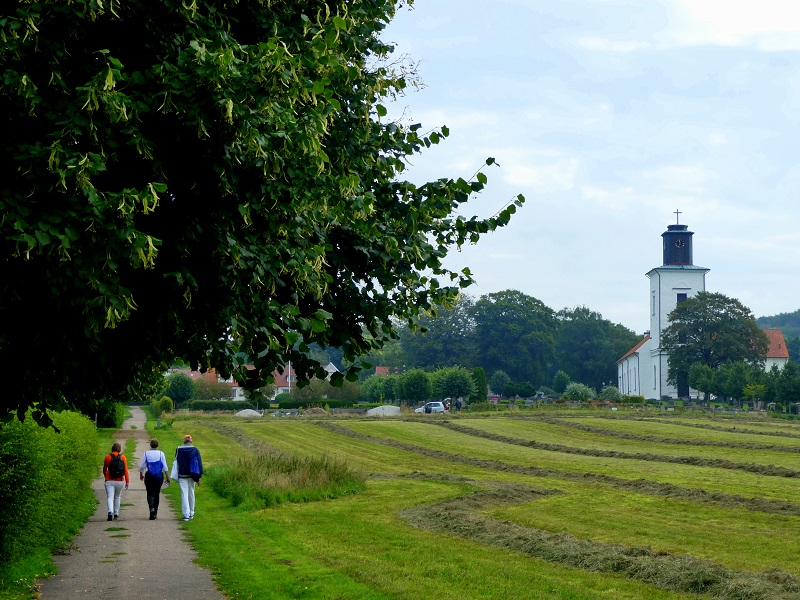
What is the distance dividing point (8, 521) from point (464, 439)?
3993cm

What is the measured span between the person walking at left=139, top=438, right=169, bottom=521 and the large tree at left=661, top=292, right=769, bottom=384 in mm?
98690

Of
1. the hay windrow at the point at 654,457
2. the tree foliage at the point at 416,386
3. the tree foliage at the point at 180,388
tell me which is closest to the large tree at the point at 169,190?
the hay windrow at the point at 654,457

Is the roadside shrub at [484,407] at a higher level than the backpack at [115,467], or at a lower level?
lower

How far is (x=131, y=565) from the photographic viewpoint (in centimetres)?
1455

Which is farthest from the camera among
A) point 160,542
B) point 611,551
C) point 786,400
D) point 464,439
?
point 786,400

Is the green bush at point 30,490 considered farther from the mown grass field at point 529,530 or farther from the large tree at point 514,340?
the large tree at point 514,340

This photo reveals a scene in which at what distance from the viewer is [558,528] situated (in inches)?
755

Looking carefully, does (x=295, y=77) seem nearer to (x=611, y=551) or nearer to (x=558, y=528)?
(x=611, y=551)

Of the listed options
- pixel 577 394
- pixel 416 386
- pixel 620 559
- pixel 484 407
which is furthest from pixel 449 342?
pixel 620 559

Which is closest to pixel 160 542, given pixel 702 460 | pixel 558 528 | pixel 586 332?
pixel 558 528

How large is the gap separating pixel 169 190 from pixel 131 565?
8.11 metres

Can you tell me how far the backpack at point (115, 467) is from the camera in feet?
65.0

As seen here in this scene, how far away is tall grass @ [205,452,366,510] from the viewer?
78.3 ft

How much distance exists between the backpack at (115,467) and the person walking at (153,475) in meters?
0.55
